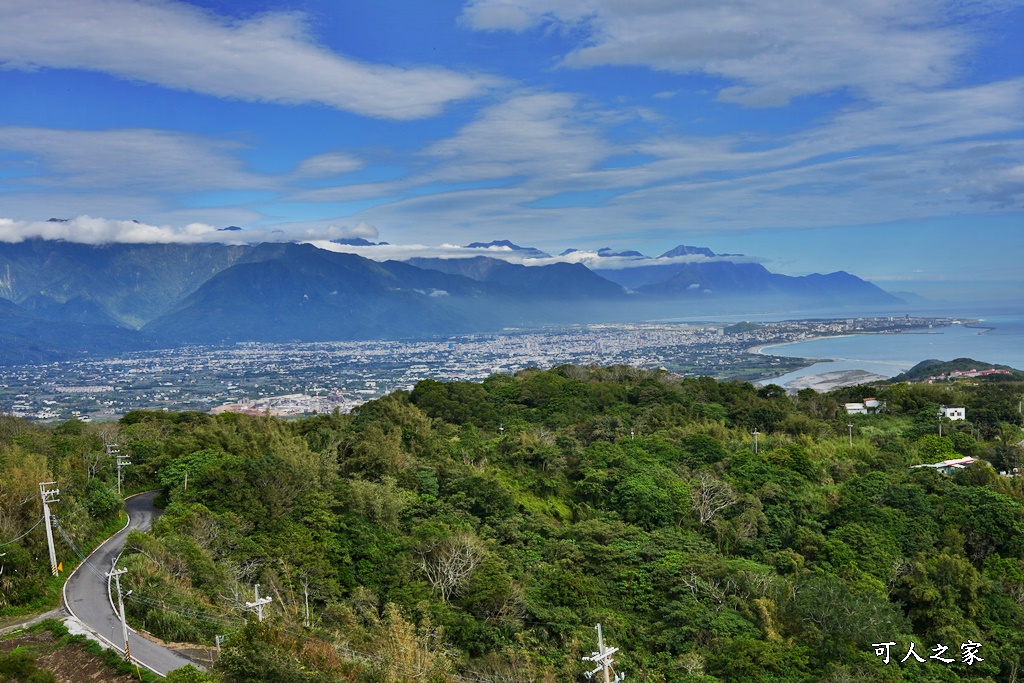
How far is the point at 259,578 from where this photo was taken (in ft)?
50.1

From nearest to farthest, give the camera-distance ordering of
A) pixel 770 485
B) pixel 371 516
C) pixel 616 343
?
pixel 371 516, pixel 770 485, pixel 616 343

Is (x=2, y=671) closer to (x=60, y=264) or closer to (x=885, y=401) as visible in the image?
(x=885, y=401)

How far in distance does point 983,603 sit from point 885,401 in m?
20.0

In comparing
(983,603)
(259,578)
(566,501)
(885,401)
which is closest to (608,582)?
(566,501)

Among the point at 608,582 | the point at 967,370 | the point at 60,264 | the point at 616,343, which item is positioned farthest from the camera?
the point at 60,264

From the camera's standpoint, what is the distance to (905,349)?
92.4 meters

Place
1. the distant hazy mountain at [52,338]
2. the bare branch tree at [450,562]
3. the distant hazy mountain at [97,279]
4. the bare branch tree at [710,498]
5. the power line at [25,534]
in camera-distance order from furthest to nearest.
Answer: the distant hazy mountain at [97,279]
the distant hazy mountain at [52,338]
the bare branch tree at [710,498]
the bare branch tree at [450,562]
the power line at [25,534]

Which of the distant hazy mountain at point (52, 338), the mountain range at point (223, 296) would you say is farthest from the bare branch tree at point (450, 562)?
the mountain range at point (223, 296)

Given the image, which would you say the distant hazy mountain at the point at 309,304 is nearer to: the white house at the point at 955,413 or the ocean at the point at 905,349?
the ocean at the point at 905,349

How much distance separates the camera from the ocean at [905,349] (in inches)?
2907

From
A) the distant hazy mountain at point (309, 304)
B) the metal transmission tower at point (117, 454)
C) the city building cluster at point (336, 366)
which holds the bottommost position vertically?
the city building cluster at point (336, 366)

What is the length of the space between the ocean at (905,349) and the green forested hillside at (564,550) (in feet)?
142

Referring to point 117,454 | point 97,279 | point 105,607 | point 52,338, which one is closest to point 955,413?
point 105,607

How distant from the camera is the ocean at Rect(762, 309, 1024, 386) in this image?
73831mm
